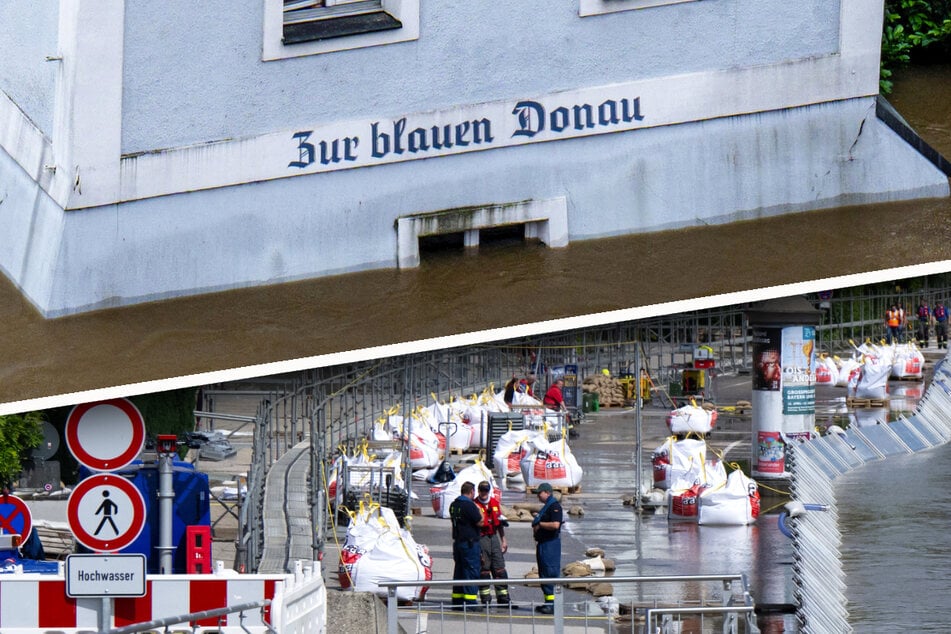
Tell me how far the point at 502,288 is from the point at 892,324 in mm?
21344

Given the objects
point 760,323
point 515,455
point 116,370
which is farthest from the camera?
point 515,455

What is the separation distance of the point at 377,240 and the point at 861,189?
1727mm

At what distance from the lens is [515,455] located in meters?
16.9

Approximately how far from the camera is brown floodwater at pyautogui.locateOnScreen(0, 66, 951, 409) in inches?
212

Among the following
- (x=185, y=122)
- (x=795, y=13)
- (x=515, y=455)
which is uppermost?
(x=795, y=13)

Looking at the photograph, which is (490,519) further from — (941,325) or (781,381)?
(941,325)

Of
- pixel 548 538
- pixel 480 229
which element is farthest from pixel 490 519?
pixel 480 229

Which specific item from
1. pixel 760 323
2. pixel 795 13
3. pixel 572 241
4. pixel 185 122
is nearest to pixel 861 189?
pixel 795 13

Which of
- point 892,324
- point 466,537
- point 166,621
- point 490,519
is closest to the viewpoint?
point 166,621

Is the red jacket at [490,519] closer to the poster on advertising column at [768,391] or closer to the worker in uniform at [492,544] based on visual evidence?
the worker in uniform at [492,544]

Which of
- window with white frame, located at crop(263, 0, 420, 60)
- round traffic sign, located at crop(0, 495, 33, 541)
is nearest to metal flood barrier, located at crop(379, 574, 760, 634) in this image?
round traffic sign, located at crop(0, 495, 33, 541)

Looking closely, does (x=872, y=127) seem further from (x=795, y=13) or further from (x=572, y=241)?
(x=572, y=241)

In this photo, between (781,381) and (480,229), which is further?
(781,381)

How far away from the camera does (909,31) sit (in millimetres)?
5688
